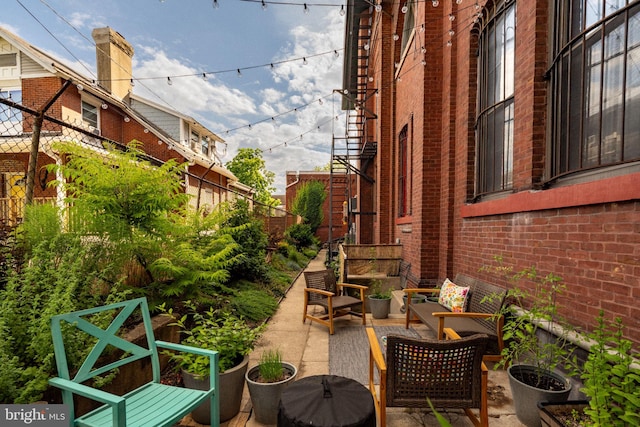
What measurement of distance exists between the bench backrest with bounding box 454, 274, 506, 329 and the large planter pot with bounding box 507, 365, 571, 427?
0.99m

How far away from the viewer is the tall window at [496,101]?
4141 millimetres

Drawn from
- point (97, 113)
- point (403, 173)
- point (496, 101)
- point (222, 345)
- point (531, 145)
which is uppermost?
point (97, 113)

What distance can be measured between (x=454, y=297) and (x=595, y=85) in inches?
115

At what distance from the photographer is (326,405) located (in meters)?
1.98

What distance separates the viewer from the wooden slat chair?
4871 mm

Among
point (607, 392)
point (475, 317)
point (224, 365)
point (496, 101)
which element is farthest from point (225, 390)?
point (496, 101)

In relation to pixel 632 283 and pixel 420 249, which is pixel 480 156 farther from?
pixel 632 283

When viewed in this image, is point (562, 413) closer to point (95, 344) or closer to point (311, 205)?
point (95, 344)

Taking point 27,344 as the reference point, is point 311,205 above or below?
above

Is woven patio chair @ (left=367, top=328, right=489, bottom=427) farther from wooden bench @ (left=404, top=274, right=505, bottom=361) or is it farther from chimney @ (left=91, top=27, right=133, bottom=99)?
chimney @ (left=91, top=27, right=133, bottom=99)

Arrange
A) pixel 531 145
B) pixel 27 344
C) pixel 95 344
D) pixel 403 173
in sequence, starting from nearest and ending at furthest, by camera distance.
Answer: pixel 27 344 → pixel 95 344 → pixel 531 145 → pixel 403 173

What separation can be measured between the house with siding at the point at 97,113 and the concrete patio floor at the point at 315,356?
2.82 m

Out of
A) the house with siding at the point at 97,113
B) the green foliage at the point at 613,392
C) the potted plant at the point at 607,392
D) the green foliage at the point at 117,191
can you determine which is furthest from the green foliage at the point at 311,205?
the green foliage at the point at 613,392

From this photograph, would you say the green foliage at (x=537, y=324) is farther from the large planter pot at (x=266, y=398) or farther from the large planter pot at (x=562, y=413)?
the large planter pot at (x=266, y=398)
